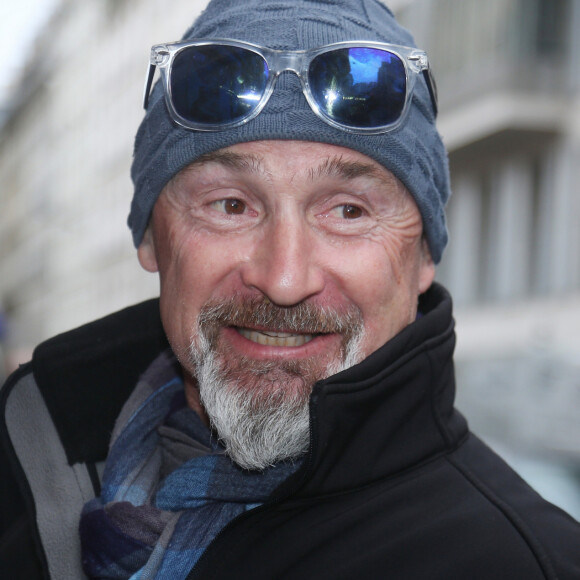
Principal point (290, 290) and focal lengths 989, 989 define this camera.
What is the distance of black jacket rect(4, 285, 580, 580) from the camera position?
6.23 ft

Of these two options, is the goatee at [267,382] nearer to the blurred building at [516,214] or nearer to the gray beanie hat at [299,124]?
the gray beanie hat at [299,124]

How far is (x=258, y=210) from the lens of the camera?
91.3 inches

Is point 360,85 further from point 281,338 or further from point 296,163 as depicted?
point 281,338

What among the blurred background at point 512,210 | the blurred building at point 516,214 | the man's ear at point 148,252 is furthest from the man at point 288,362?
the blurred building at point 516,214

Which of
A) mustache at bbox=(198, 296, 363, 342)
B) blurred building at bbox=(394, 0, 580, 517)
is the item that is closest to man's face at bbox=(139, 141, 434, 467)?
mustache at bbox=(198, 296, 363, 342)

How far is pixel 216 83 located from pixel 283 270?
541 mm

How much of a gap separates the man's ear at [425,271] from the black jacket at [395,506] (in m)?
0.40

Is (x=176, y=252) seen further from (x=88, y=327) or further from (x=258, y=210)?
(x=88, y=327)

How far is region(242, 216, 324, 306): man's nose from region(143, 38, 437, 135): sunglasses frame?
0.26 metres

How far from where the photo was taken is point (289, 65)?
7.55ft

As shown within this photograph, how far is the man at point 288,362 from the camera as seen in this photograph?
200cm

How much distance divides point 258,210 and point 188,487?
2.15 ft

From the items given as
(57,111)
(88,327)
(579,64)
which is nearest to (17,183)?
(57,111)

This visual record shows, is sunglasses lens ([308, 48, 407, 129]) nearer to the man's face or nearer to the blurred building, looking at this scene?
the man's face
